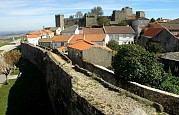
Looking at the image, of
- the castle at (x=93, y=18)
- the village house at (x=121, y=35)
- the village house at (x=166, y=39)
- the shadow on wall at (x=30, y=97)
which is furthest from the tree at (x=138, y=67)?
the castle at (x=93, y=18)

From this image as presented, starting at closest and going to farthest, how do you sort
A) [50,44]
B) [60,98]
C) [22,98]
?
[60,98], [22,98], [50,44]

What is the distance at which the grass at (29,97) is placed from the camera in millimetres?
22578

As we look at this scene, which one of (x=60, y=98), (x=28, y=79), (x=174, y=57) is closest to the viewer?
(x=60, y=98)

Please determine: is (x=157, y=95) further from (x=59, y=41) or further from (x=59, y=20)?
(x=59, y=20)

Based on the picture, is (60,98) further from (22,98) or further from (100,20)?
(100,20)

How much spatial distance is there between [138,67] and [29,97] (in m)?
13.0

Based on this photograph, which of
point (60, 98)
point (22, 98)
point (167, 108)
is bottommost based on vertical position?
point (22, 98)

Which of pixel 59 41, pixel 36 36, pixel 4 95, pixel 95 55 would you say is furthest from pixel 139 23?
pixel 4 95

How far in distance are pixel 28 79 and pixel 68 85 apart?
703 inches

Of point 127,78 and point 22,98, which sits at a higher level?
point 127,78

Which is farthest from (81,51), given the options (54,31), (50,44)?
(54,31)

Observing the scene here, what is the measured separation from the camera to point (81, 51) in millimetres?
27078

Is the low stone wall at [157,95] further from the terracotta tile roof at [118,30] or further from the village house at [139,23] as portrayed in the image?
the village house at [139,23]

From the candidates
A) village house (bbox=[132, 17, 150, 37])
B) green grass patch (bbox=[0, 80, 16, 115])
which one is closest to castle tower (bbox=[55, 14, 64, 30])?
village house (bbox=[132, 17, 150, 37])
